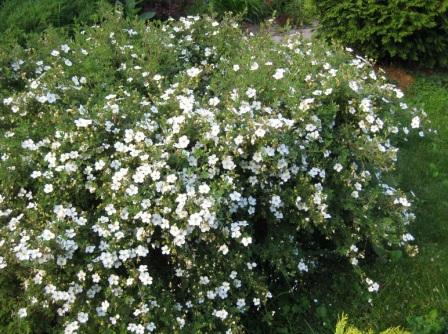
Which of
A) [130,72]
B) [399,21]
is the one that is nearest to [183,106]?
[130,72]

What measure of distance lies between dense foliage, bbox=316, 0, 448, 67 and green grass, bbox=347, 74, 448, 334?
0.87 metres

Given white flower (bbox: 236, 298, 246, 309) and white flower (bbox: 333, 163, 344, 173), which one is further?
white flower (bbox: 333, 163, 344, 173)

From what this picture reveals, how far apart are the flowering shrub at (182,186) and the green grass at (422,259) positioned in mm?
199

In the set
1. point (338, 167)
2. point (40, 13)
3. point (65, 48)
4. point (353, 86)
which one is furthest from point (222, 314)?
point (40, 13)

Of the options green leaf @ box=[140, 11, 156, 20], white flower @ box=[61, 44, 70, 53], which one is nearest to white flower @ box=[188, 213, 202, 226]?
white flower @ box=[61, 44, 70, 53]

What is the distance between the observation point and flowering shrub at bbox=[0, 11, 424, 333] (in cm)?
287

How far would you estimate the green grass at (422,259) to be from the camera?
11.4ft

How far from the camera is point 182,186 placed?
9.41ft

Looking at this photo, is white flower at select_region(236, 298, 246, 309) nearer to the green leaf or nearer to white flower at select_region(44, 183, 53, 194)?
white flower at select_region(44, 183, 53, 194)

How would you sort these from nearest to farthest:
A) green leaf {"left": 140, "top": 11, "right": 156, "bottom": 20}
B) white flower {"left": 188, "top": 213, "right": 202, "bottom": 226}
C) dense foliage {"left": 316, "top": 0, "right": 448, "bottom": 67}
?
white flower {"left": 188, "top": 213, "right": 202, "bottom": 226} < dense foliage {"left": 316, "top": 0, "right": 448, "bottom": 67} < green leaf {"left": 140, "top": 11, "right": 156, "bottom": 20}

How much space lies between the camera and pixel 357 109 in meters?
3.55

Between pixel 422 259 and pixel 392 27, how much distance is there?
2.82 m

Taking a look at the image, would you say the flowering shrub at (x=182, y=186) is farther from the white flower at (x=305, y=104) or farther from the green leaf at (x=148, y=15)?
the green leaf at (x=148, y=15)

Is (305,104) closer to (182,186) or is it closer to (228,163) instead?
(228,163)
